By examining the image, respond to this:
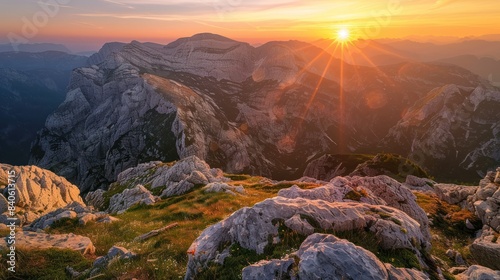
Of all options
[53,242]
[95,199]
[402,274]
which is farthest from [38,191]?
[402,274]

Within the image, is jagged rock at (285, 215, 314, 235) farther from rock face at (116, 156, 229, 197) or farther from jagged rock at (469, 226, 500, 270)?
rock face at (116, 156, 229, 197)

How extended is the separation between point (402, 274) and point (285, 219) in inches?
226

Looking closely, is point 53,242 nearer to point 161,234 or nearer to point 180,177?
point 161,234

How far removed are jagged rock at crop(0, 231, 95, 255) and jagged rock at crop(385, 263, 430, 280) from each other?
1733cm

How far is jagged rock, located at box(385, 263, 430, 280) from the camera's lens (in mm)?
9845

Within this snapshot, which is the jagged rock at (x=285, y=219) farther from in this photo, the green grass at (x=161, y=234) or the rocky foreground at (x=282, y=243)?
the green grass at (x=161, y=234)

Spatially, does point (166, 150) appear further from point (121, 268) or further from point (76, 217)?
point (121, 268)

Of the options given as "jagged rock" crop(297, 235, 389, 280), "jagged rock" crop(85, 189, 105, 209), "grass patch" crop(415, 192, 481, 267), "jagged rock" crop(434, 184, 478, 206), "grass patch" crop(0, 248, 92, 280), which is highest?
"jagged rock" crop(297, 235, 389, 280)

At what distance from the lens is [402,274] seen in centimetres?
1026

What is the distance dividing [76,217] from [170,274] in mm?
18828

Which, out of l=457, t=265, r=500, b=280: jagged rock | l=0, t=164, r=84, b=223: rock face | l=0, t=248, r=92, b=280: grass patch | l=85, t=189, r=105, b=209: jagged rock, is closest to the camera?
l=457, t=265, r=500, b=280: jagged rock

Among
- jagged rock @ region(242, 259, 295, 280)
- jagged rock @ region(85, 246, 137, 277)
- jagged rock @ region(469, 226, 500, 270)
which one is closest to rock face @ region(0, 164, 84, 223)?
jagged rock @ region(85, 246, 137, 277)

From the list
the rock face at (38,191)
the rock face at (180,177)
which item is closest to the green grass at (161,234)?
the rock face at (180,177)

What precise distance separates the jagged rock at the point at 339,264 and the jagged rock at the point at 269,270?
676mm
